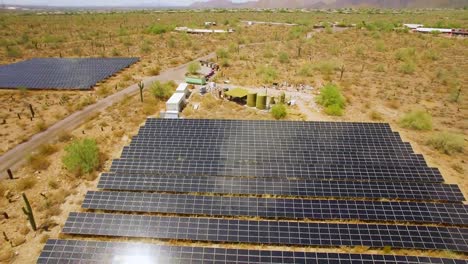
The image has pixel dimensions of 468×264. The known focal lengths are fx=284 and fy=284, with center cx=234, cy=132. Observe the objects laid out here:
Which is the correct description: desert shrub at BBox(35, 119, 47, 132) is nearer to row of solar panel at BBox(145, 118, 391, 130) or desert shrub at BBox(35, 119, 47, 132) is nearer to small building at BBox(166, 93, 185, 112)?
row of solar panel at BBox(145, 118, 391, 130)

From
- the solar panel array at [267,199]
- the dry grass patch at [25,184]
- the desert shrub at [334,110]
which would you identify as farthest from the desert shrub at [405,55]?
the dry grass patch at [25,184]

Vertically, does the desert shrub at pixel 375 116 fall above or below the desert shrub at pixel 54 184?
above

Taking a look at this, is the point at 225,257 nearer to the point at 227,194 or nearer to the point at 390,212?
the point at 227,194

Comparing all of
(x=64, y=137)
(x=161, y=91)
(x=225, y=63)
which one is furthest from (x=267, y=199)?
(x=225, y=63)

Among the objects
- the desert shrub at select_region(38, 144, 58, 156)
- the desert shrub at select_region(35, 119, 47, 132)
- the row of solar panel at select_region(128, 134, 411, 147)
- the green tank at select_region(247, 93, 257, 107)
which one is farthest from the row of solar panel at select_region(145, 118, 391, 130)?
the desert shrub at select_region(35, 119, 47, 132)

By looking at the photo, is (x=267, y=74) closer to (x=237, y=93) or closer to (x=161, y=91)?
(x=237, y=93)

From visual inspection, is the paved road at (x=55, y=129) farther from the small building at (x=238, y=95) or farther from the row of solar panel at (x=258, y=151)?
the small building at (x=238, y=95)
